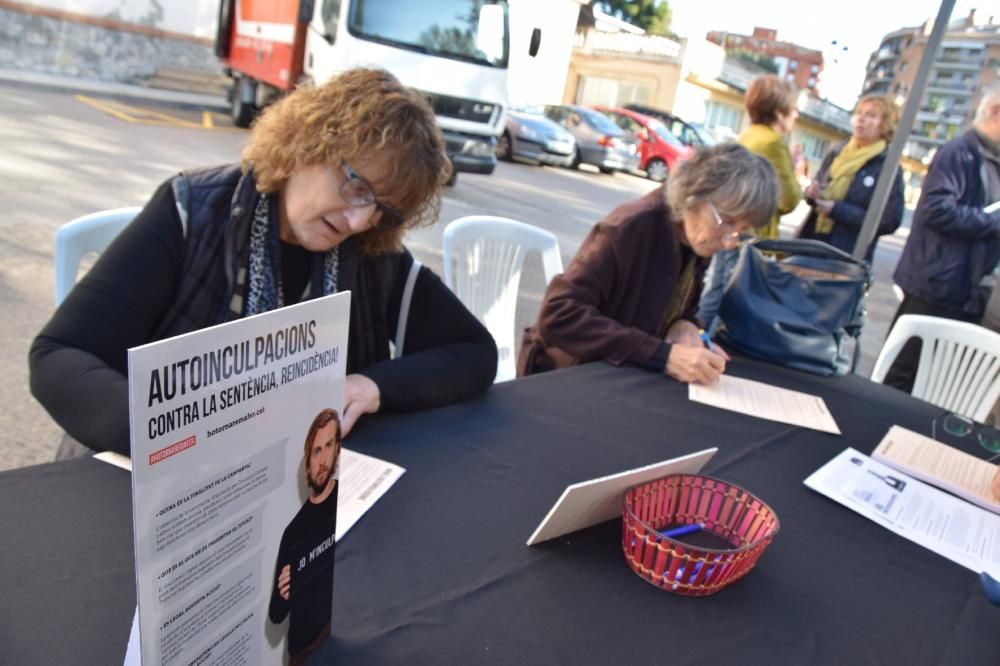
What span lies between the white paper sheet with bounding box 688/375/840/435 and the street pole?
199 centimetres

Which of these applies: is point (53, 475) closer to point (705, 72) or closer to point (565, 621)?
point (565, 621)

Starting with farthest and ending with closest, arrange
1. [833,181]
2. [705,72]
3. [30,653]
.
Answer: [705,72], [833,181], [30,653]

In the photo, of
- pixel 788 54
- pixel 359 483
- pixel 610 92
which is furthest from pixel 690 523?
pixel 788 54

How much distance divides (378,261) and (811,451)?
3.40ft

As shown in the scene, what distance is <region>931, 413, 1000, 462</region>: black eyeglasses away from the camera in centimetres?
178

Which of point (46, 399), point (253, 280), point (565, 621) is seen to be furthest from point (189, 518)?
point (253, 280)

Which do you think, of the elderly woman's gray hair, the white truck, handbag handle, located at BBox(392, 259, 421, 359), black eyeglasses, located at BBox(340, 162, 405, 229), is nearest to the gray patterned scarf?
black eyeglasses, located at BBox(340, 162, 405, 229)

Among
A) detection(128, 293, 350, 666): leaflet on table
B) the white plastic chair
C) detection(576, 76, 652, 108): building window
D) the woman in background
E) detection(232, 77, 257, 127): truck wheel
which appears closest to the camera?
detection(128, 293, 350, 666): leaflet on table

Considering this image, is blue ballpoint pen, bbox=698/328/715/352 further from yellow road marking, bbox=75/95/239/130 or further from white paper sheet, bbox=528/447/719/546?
yellow road marking, bbox=75/95/239/130

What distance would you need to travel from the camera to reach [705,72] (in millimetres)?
24734

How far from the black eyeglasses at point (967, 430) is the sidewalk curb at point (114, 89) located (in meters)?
12.6

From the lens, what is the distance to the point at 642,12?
114ft

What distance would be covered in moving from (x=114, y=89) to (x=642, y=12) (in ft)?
94.2

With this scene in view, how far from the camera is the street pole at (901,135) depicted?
343 centimetres
